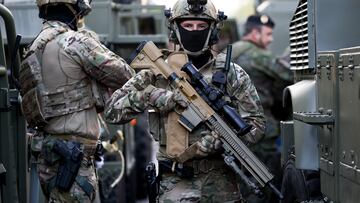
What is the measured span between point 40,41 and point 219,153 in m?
1.52

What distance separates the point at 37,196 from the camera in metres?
6.93

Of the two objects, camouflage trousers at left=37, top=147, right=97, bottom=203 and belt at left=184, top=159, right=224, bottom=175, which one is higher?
belt at left=184, top=159, right=224, bottom=175

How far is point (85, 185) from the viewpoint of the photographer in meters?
6.66

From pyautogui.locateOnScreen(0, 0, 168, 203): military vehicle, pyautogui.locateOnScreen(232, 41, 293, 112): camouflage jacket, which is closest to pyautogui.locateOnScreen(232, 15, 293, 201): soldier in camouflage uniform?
pyautogui.locateOnScreen(232, 41, 293, 112): camouflage jacket

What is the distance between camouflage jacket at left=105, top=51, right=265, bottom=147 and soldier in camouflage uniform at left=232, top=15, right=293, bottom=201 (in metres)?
4.56

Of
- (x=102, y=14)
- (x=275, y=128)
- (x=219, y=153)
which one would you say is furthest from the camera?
(x=275, y=128)

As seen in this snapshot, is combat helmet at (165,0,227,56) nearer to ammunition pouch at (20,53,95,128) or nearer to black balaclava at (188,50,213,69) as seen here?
black balaclava at (188,50,213,69)

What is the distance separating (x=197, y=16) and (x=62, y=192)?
151 centimetres

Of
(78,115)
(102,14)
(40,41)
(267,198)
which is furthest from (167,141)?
(102,14)

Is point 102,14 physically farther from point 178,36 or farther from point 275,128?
point 178,36

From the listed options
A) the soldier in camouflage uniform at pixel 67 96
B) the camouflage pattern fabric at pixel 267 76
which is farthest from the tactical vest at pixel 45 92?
the camouflage pattern fabric at pixel 267 76

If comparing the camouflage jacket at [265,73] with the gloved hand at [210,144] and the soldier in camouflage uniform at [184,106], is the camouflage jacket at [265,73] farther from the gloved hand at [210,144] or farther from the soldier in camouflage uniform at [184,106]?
the gloved hand at [210,144]

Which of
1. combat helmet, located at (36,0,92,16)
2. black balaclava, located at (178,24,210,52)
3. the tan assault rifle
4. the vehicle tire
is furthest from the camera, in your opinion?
combat helmet, located at (36,0,92,16)

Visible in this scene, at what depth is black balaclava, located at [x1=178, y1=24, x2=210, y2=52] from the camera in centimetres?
621
